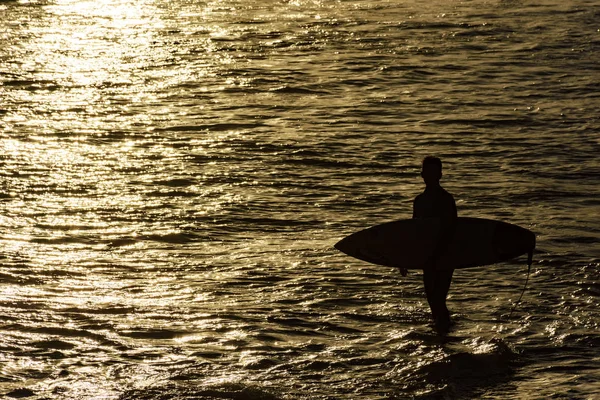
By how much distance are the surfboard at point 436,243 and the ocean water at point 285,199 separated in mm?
720

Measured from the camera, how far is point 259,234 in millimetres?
14898

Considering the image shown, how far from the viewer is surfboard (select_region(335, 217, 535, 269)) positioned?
1133 centimetres

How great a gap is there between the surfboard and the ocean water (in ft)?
2.36

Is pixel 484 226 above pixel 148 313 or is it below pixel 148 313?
above

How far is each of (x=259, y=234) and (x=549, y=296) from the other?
3.93 m

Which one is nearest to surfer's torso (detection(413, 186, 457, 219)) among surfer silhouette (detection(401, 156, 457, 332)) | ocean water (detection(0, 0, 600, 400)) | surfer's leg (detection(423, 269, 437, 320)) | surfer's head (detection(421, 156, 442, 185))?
surfer silhouette (detection(401, 156, 457, 332))

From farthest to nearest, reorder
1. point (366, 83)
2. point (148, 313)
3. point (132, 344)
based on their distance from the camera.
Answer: point (366, 83) → point (148, 313) → point (132, 344)

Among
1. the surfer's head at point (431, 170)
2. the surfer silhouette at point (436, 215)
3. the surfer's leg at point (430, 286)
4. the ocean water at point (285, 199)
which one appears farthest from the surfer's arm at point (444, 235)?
the ocean water at point (285, 199)

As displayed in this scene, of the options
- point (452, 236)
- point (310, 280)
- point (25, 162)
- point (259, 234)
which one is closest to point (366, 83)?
point (25, 162)

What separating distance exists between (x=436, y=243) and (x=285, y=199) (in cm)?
533

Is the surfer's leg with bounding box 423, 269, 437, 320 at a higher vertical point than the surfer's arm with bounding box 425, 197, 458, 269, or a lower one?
lower

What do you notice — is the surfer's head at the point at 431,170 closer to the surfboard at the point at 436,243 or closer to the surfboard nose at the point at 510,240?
the surfboard at the point at 436,243

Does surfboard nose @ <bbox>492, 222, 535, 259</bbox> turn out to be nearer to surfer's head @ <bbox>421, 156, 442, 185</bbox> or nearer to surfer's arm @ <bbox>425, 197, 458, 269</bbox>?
surfer's arm @ <bbox>425, 197, 458, 269</bbox>

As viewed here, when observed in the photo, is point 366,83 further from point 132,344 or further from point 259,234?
point 132,344
